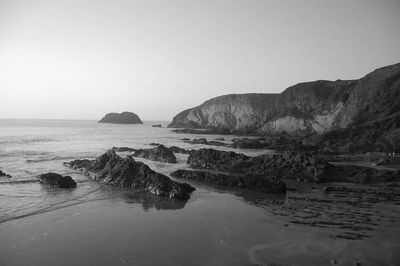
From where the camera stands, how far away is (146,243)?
986cm

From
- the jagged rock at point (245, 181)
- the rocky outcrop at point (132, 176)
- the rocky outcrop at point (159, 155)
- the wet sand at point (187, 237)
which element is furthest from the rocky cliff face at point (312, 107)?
the wet sand at point (187, 237)

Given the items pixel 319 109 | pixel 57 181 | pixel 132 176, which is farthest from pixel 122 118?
pixel 132 176

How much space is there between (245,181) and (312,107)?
5632 centimetres

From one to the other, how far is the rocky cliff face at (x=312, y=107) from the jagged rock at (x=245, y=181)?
33399 millimetres

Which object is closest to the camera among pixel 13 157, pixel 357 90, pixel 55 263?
pixel 55 263

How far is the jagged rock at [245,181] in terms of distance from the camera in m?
17.5

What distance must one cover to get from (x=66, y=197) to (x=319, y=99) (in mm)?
63722

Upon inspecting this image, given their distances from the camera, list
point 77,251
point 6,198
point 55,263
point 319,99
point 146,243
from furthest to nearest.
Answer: point 319,99
point 6,198
point 146,243
point 77,251
point 55,263

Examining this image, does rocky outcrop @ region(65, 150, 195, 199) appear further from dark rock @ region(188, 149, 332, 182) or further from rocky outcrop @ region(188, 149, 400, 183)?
dark rock @ region(188, 149, 332, 182)

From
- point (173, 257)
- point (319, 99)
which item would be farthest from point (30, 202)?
point (319, 99)

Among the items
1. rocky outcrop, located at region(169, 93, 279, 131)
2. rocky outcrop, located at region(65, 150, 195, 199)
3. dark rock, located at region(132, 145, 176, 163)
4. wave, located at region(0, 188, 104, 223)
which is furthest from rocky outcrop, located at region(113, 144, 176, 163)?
rocky outcrop, located at region(169, 93, 279, 131)

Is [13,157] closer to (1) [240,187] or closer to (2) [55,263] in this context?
(1) [240,187]

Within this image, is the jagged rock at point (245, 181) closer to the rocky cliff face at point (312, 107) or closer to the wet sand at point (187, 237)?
the wet sand at point (187, 237)

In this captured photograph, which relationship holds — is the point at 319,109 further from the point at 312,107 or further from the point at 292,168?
the point at 292,168
